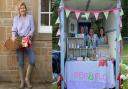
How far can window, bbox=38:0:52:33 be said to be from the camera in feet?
40.1

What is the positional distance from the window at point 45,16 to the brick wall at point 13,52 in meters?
0.26

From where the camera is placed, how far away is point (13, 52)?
12062 millimetres

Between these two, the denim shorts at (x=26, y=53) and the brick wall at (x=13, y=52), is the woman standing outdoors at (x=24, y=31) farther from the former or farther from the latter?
the brick wall at (x=13, y=52)

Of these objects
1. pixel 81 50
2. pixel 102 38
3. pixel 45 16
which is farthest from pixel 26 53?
pixel 102 38

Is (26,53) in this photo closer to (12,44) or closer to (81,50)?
(12,44)

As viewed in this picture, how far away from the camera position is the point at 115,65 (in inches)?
433

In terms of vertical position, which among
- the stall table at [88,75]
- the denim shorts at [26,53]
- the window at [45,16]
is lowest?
the stall table at [88,75]

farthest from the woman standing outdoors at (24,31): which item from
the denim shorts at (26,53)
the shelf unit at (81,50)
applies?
the shelf unit at (81,50)

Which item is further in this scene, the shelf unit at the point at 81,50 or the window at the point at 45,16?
the window at the point at 45,16

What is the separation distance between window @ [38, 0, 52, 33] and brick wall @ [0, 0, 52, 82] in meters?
0.26

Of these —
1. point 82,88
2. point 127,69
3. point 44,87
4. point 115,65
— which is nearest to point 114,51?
point 115,65

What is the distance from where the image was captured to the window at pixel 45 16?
481 inches

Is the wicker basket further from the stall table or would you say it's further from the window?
the stall table

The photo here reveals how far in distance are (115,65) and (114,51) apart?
357 mm
